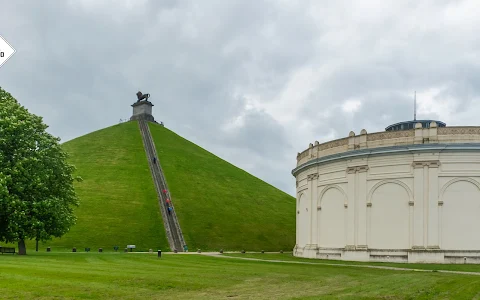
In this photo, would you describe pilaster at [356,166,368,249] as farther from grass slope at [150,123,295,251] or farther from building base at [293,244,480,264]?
grass slope at [150,123,295,251]

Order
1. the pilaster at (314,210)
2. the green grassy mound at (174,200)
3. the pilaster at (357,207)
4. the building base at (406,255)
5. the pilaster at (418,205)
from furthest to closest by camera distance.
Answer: the green grassy mound at (174,200) → the pilaster at (314,210) → the pilaster at (357,207) → the pilaster at (418,205) → the building base at (406,255)

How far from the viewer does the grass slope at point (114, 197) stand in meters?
64.5

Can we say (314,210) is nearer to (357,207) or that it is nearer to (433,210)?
(357,207)

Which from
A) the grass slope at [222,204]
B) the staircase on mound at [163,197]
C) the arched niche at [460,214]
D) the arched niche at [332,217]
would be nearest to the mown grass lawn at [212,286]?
the arched niche at [460,214]

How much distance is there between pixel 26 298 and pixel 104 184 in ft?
236

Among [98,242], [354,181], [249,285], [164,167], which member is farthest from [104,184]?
[249,285]

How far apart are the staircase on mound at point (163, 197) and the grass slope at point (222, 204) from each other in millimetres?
1115

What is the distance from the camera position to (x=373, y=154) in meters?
43.4

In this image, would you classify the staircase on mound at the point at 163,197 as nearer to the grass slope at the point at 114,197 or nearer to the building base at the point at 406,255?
the grass slope at the point at 114,197

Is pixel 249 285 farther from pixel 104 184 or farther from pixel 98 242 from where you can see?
pixel 104 184

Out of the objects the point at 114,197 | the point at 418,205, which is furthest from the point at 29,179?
the point at 114,197

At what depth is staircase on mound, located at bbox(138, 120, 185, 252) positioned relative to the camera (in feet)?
218

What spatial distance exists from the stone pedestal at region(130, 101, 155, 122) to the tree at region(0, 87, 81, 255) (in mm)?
93148

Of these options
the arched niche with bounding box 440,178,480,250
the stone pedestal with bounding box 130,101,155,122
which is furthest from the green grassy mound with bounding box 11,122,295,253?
the arched niche with bounding box 440,178,480,250
